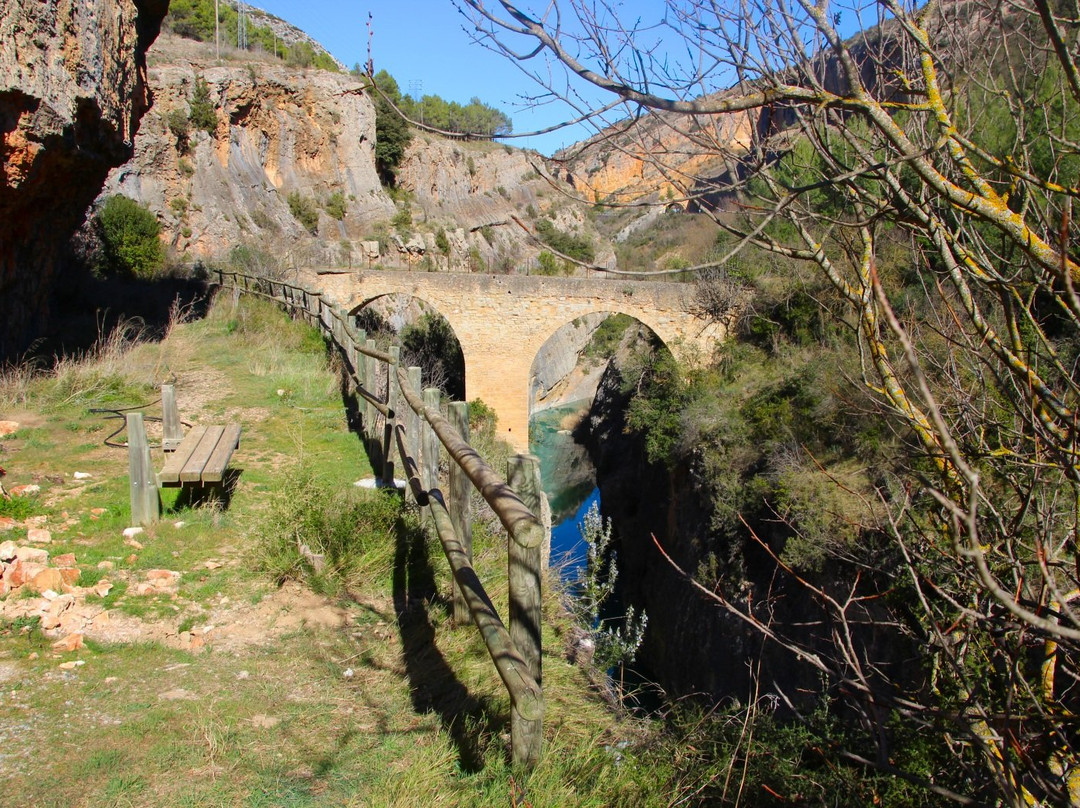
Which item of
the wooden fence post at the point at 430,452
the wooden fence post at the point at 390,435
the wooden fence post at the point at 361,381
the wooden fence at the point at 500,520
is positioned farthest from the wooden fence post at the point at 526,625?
the wooden fence post at the point at 361,381

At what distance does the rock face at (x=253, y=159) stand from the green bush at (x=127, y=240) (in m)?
5.31

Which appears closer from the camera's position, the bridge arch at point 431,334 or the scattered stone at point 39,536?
the scattered stone at point 39,536

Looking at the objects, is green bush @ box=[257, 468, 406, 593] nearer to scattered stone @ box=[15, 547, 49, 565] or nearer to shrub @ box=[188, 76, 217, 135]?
scattered stone @ box=[15, 547, 49, 565]

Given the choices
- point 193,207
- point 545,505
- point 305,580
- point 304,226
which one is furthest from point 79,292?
point 304,226

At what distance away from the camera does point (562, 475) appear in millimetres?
24156

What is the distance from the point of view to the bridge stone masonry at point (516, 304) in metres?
20.2

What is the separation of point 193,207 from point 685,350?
17.8 metres

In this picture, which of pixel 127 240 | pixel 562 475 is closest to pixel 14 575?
pixel 127 240

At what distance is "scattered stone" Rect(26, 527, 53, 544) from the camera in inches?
151

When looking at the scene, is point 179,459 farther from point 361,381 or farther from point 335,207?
point 335,207

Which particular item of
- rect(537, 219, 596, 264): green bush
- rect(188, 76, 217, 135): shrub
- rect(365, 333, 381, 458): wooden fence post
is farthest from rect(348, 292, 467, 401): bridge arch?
rect(365, 333, 381, 458): wooden fence post

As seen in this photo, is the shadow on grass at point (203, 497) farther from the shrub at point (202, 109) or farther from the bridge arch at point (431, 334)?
the shrub at point (202, 109)

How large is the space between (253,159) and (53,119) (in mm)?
25501

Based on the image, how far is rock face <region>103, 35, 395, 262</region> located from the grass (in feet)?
71.8
